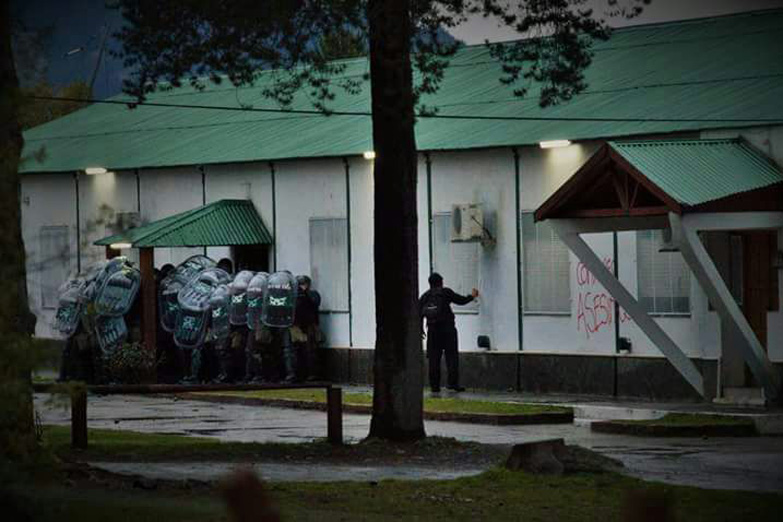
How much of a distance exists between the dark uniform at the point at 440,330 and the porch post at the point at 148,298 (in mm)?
6497

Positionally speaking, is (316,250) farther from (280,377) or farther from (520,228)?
(520,228)

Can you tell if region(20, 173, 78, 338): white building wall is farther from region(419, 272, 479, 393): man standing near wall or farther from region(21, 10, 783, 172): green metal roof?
region(419, 272, 479, 393): man standing near wall

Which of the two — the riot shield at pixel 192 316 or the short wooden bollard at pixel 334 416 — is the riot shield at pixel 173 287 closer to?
the riot shield at pixel 192 316

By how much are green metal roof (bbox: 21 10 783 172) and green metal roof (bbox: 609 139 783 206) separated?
745mm

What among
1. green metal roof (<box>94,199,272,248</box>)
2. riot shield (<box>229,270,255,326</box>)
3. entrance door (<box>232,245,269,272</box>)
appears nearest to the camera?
riot shield (<box>229,270,255,326</box>)

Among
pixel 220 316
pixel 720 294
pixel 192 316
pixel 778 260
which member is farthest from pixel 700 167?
pixel 192 316

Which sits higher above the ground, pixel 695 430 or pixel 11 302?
pixel 11 302

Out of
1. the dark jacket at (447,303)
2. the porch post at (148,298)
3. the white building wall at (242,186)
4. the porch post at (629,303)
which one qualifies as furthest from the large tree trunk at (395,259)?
the white building wall at (242,186)

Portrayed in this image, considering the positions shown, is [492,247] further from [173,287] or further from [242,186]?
[242,186]

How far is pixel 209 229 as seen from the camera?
3678cm

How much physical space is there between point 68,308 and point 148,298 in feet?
6.59

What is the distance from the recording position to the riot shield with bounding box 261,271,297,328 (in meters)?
34.2

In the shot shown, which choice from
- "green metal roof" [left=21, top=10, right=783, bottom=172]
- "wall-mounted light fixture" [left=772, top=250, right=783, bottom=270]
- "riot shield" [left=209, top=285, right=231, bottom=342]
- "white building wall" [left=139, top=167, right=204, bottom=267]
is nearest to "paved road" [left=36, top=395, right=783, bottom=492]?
"riot shield" [left=209, top=285, right=231, bottom=342]

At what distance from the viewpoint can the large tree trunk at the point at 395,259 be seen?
803 inches
